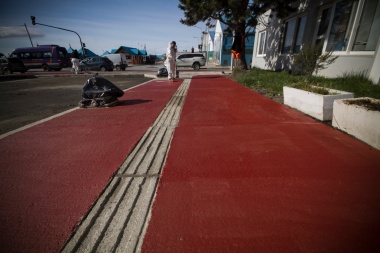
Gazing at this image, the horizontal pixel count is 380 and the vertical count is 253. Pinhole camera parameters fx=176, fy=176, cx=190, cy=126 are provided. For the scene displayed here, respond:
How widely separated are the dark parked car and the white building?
2663 cm

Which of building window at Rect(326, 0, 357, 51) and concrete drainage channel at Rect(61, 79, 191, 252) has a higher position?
building window at Rect(326, 0, 357, 51)

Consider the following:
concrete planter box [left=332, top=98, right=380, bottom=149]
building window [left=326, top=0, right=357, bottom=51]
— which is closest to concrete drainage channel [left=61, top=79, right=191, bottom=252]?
concrete planter box [left=332, top=98, right=380, bottom=149]

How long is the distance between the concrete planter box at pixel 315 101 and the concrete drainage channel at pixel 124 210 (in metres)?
3.48

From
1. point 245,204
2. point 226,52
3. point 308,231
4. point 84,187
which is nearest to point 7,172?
point 84,187

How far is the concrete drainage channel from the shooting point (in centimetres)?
146

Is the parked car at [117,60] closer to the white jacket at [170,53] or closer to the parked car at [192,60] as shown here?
the parked car at [192,60]

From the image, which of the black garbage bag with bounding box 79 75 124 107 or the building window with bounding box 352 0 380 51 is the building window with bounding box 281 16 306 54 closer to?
the building window with bounding box 352 0 380 51

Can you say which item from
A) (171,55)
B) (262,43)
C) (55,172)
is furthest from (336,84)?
(262,43)

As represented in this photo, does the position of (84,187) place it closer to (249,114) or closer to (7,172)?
(7,172)

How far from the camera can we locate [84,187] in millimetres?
2102

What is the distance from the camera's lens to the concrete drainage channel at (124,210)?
146cm

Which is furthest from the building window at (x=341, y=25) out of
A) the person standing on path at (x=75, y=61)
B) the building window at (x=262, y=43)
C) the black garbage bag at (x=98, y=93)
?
Result: the person standing on path at (x=75, y=61)

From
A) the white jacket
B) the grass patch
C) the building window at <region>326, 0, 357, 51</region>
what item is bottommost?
the grass patch

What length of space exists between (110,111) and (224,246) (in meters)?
4.73
